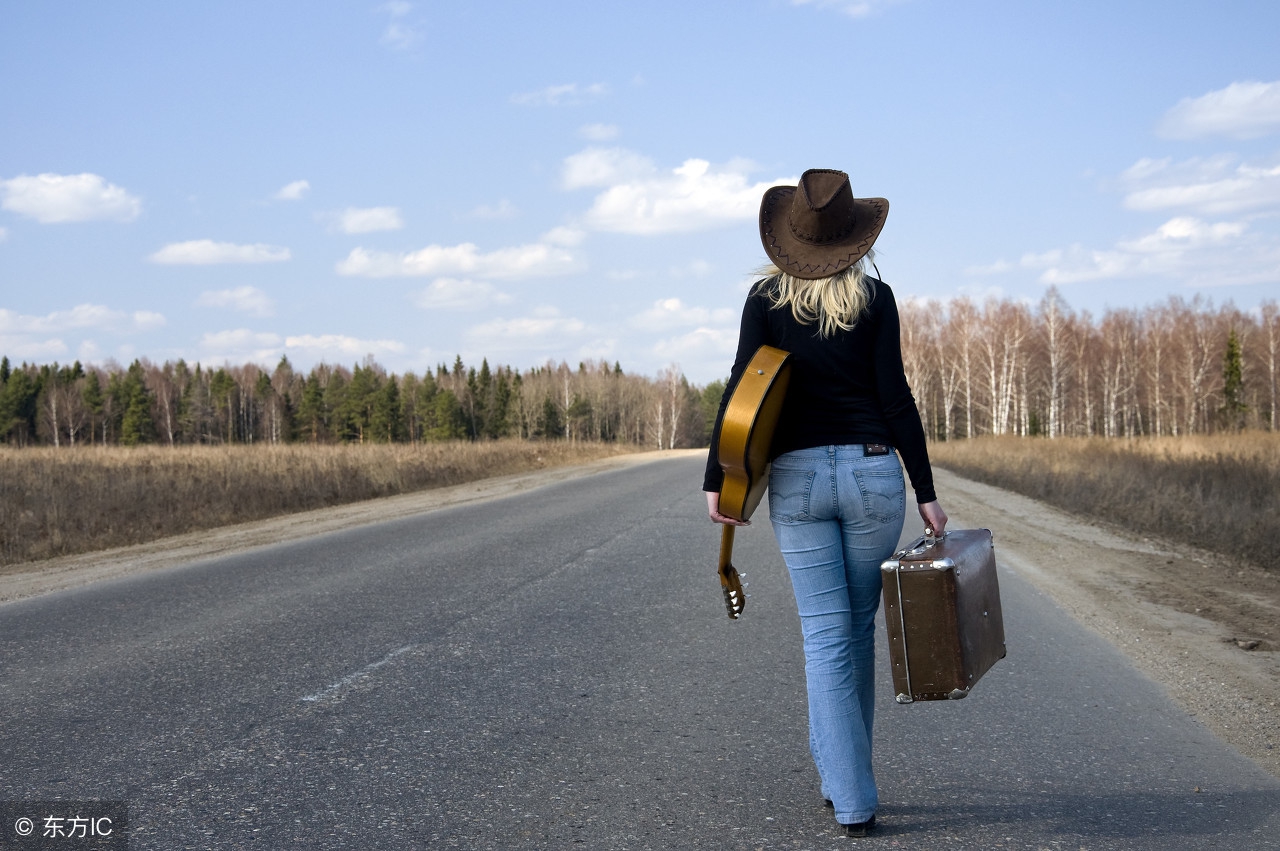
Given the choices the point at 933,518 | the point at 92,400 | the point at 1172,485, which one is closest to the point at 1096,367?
the point at 1172,485

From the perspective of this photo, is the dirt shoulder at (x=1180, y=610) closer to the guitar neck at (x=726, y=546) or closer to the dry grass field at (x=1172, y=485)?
the dry grass field at (x=1172, y=485)

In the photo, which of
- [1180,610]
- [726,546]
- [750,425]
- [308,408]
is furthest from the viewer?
[308,408]

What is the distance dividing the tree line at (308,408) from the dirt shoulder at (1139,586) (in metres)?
78.3

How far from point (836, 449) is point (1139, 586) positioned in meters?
7.55

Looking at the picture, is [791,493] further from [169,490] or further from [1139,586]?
[169,490]

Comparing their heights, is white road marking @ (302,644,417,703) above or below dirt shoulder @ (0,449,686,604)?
above

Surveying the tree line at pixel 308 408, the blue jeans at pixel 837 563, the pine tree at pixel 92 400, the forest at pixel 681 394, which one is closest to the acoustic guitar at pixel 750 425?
the blue jeans at pixel 837 563

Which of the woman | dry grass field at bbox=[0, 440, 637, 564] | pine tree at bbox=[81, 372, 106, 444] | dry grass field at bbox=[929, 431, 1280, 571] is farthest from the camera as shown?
pine tree at bbox=[81, 372, 106, 444]

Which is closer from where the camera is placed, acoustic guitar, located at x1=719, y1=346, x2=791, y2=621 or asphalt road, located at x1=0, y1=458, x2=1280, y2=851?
acoustic guitar, located at x1=719, y1=346, x2=791, y2=621

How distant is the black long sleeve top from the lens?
306cm

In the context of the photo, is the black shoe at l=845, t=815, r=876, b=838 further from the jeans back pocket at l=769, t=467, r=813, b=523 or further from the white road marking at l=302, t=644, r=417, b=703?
the white road marking at l=302, t=644, r=417, b=703

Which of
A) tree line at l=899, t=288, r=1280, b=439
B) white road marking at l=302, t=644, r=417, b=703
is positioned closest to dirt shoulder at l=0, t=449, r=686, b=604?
white road marking at l=302, t=644, r=417, b=703

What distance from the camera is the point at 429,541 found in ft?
38.8

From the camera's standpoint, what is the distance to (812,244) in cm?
313
